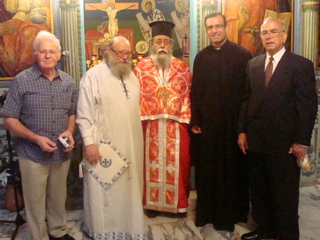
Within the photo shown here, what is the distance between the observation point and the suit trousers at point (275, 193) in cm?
256

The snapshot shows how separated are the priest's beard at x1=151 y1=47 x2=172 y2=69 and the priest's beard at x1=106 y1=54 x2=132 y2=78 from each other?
440 millimetres

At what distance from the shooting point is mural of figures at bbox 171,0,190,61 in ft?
12.7

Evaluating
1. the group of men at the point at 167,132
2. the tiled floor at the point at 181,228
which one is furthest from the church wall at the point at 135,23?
the group of men at the point at 167,132

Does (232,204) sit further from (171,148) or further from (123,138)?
(123,138)

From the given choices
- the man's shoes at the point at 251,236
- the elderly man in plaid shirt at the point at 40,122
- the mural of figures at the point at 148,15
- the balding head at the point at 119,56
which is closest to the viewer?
the elderly man in plaid shirt at the point at 40,122

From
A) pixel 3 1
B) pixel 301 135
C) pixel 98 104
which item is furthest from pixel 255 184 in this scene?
pixel 3 1

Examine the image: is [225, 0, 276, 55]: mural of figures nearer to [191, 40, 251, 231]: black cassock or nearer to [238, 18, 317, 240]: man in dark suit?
[191, 40, 251, 231]: black cassock

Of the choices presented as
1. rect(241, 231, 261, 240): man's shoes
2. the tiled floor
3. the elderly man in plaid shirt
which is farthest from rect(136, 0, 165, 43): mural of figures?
rect(241, 231, 261, 240): man's shoes

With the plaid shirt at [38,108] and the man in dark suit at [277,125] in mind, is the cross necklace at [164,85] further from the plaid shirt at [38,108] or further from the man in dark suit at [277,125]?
the plaid shirt at [38,108]

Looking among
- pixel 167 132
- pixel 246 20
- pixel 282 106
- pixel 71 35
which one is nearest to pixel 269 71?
pixel 282 106

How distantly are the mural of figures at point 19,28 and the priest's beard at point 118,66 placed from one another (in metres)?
1.19

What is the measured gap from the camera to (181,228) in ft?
9.96

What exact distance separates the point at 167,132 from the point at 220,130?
0.50m

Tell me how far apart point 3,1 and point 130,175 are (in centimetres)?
224
